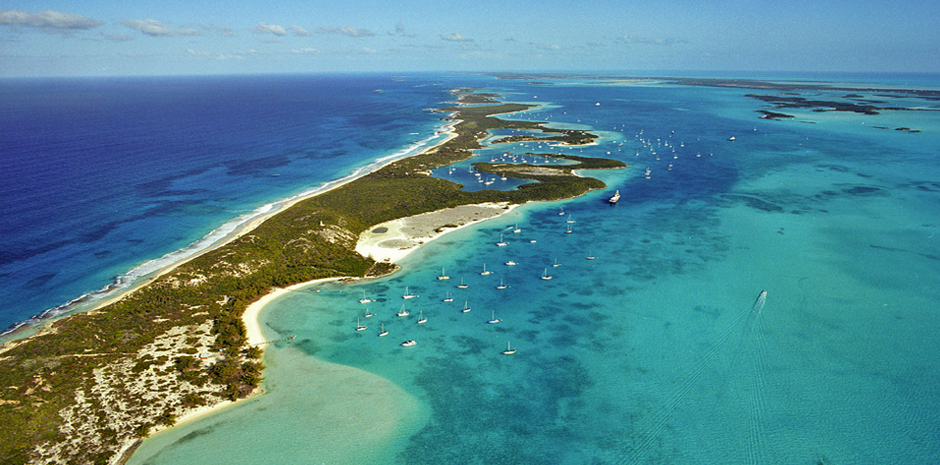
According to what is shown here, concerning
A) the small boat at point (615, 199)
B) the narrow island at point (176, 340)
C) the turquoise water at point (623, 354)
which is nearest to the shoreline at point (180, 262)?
the narrow island at point (176, 340)

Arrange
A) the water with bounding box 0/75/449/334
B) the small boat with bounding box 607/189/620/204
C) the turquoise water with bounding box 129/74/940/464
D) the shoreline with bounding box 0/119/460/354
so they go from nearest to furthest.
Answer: the turquoise water with bounding box 129/74/940/464 < the shoreline with bounding box 0/119/460/354 < the water with bounding box 0/75/449/334 < the small boat with bounding box 607/189/620/204

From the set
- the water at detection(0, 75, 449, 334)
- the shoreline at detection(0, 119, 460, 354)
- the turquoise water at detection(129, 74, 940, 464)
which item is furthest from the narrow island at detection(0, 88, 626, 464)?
the water at detection(0, 75, 449, 334)

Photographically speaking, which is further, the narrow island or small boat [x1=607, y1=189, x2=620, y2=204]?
small boat [x1=607, y1=189, x2=620, y2=204]

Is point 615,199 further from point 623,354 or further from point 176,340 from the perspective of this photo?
point 176,340

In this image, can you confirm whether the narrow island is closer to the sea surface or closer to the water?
the sea surface

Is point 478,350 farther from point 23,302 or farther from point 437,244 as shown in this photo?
point 23,302

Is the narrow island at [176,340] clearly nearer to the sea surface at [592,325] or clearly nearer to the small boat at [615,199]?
the sea surface at [592,325]

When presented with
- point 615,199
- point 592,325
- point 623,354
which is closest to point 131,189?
point 592,325
